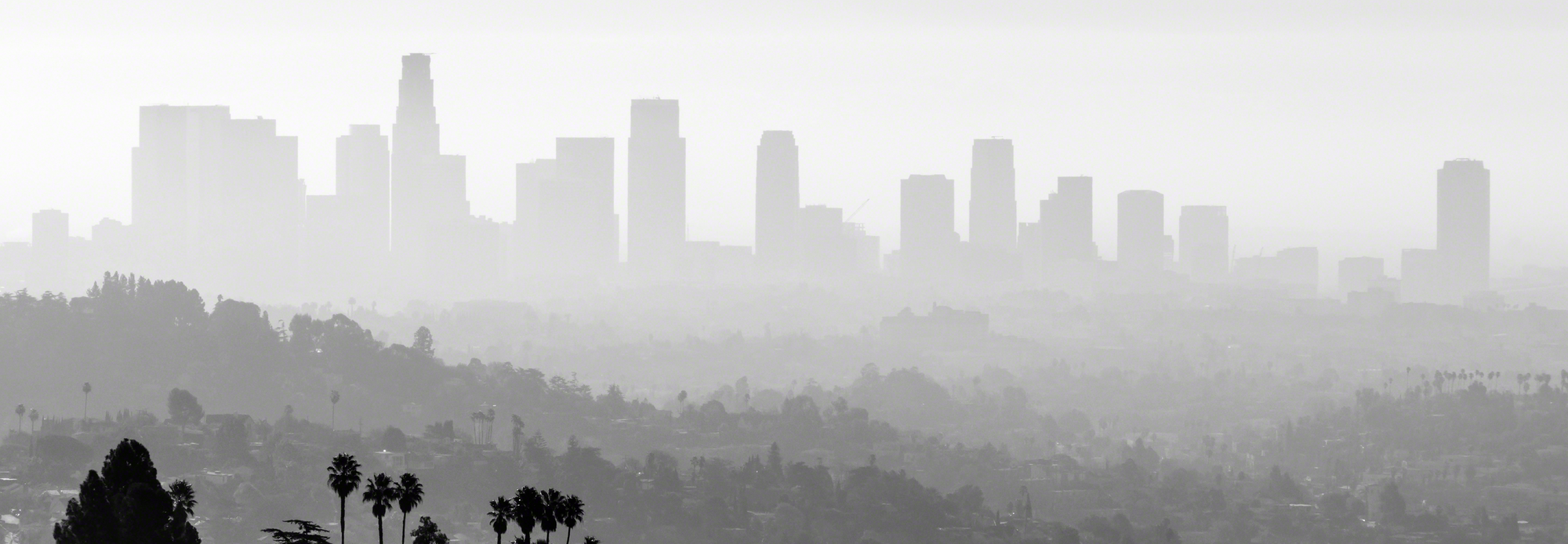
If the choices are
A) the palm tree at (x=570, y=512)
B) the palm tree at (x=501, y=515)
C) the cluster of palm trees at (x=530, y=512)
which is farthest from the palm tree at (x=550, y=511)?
the palm tree at (x=501, y=515)

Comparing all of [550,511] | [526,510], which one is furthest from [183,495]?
[550,511]

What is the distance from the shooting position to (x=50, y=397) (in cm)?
19588

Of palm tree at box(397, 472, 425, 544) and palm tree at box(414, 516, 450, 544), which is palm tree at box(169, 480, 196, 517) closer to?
palm tree at box(397, 472, 425, 544)

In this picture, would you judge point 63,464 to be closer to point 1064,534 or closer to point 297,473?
point 297,473

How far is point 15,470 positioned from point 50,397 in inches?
1553

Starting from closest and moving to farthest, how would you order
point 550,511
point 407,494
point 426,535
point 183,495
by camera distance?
point 550,511, point 407,494, point 426,535, point 183,495

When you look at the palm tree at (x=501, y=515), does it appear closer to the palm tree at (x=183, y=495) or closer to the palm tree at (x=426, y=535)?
the palm tree at (x=426, y=535)

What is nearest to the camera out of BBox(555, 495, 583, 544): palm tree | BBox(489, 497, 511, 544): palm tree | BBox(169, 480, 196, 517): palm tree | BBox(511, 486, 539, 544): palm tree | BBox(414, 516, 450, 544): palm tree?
BBox(511, 486, 539, 544): palm tree

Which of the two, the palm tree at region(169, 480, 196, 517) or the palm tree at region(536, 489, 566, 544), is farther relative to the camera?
the palm tree at region(169, 480, 196, 517)

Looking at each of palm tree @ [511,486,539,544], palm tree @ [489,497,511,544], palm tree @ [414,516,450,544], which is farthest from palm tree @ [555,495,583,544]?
palm tree @ [414,516,450,544]

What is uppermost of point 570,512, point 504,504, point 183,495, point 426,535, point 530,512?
point 504,504

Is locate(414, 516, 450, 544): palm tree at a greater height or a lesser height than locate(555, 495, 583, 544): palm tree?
lesser

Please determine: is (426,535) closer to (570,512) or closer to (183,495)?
(570,512)

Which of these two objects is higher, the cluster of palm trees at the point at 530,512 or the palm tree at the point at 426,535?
the cluster of palm trees at the point at 530,512
